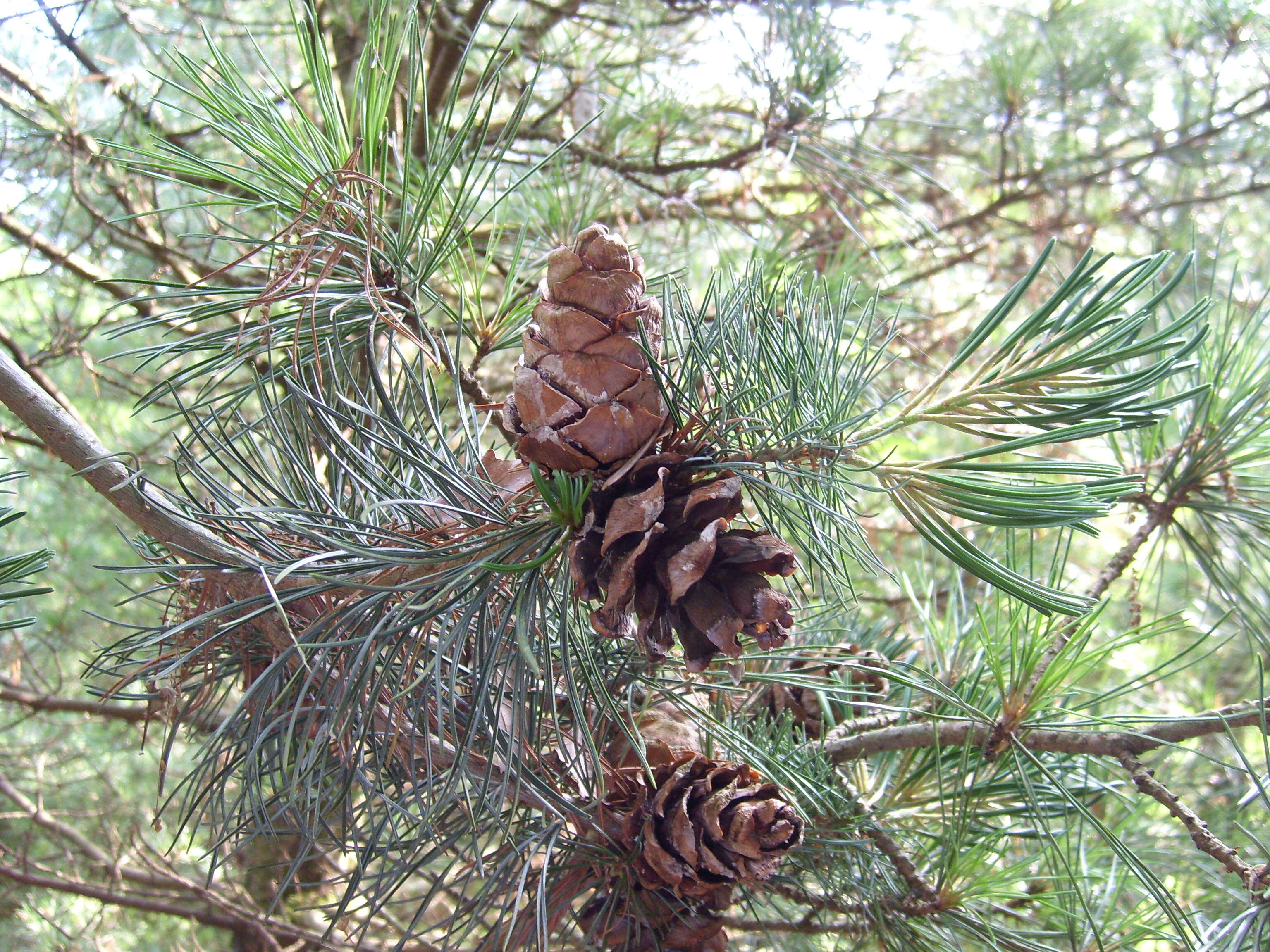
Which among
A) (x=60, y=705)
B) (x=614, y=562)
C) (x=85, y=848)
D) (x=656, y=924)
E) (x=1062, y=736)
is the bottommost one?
(x=85, y=848)

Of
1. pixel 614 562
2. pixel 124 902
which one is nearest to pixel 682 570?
pixel 614 562

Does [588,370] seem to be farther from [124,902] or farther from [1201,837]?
[124,902]

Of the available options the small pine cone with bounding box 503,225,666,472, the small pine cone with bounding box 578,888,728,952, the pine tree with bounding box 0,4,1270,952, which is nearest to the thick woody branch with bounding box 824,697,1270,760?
the pine tree with bounding box 0,4,1270,952

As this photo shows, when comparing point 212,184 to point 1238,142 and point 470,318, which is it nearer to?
point 470,318

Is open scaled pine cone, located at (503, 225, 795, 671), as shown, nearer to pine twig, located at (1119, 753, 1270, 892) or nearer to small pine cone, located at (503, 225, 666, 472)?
small pine cone, located at (503, 225, 666, 472)

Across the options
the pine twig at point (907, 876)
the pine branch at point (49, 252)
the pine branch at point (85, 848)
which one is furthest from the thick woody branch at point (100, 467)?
the pine branch at point (85, 848)

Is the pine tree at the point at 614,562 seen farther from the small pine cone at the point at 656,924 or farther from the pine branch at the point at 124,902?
the pine branch at the point at 124,902

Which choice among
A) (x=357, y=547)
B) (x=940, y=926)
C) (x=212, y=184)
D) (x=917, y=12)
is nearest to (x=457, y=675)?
(x=357, y=547)
